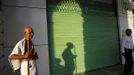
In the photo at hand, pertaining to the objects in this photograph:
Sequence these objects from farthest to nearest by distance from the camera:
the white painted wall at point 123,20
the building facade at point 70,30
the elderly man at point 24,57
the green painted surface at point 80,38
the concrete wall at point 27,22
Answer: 1. the white painted wall at point 123,20
2. the green painted surface at point 80,38
3. the building facade at point 70,30
4. the concrete wall at point 27,22
5. the elderly man at point 24,57

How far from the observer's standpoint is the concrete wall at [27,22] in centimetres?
745

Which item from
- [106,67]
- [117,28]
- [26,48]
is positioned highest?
[117,28]

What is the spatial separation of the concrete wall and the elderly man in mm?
2159

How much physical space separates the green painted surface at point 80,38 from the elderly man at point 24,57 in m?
3.52

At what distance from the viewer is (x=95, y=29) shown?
10953 mm

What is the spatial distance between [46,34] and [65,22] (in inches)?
51.8

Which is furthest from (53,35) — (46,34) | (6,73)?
(6,73)

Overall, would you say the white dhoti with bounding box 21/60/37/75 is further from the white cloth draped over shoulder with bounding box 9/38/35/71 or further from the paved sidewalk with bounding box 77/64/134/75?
the paved sidewalk with bounding box 77/64/134/75

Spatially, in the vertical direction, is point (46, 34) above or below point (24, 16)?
below

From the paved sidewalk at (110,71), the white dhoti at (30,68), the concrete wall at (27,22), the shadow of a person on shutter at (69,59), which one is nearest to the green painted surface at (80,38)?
the shadow of a person on shutter at (69,59)

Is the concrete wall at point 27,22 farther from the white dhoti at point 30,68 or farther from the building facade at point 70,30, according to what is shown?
the white dhoti at point 30,68

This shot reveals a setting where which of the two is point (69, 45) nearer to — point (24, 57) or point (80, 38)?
point (80, 38)

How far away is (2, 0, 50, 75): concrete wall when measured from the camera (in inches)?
293

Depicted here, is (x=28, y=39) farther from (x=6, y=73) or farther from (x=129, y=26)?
(x=129, y=26)
